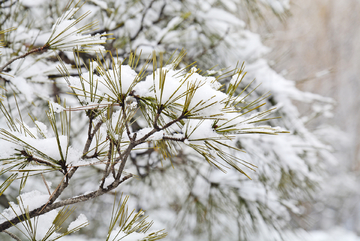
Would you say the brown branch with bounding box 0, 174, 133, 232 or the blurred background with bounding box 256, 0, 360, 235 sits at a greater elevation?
the blurred background with bounding box 256, 0, 360, 235

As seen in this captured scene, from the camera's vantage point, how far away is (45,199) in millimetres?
376

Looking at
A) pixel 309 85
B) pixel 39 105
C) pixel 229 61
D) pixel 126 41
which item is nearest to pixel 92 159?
pixel 126 41

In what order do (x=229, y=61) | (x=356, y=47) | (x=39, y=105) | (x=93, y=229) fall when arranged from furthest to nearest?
(x=356, y=47)
(x=93, y=229)
(x=229, y=61)
(x=39, y=105)

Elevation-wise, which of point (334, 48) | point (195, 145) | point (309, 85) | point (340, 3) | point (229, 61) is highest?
point (340, 3)

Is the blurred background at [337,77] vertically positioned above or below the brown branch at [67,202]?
above

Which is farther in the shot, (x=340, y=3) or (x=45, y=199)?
(x=340, y=3)

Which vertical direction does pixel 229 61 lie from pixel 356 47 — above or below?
below

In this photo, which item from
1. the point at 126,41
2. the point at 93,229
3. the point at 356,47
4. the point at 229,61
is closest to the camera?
the point at 126,41

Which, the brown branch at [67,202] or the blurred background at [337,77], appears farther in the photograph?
the blurred background at [337,77]

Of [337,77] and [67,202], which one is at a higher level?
[337,77]

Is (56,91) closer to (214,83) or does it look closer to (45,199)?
(45,199)

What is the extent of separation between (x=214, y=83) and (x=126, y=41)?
58 cm

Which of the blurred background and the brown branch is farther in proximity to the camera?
the blurred background

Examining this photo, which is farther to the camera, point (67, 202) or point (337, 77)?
point (337, 77)
